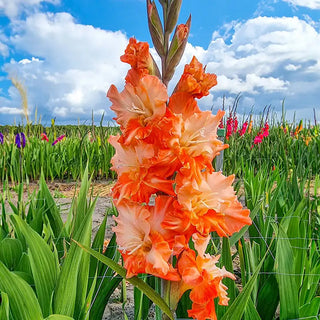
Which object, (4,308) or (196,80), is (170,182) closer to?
(196,80)

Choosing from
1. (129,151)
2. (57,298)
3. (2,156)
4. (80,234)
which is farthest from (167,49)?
(2,156)

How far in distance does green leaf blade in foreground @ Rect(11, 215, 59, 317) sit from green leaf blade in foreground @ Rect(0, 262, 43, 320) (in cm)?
10

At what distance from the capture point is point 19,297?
1.06 metres

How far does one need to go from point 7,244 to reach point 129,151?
1.09 meters

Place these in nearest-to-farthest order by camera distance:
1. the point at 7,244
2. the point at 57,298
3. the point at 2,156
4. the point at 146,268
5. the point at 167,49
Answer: the point at 146,268
the point at 167,49
the point at 57,298
the point at 7,244
the point at 2,156

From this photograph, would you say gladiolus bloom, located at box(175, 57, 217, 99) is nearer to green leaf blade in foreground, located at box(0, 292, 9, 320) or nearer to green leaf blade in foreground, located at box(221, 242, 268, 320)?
green leaf blade in foreground, located at box(221, 242, 268, 320)

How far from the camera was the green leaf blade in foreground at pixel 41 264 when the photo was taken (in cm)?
117

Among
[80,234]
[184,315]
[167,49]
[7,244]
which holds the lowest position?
[184,315]

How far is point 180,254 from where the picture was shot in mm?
750

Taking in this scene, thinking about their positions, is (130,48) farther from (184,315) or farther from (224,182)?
(184,315)

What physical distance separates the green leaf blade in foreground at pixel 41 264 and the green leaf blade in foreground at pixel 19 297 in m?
0.10

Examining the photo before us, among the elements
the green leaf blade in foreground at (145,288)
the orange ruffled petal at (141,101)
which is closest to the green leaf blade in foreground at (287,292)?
the green leaf blade in foreground at (145,288)

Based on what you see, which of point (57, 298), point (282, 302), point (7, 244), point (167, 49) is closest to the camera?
point (167, 49)

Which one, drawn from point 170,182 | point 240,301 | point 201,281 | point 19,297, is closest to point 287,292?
point 240,301
